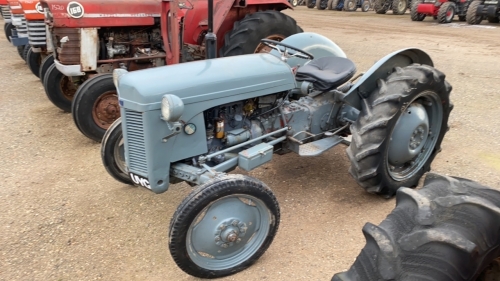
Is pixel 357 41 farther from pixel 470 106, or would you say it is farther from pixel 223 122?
pixel 223 122

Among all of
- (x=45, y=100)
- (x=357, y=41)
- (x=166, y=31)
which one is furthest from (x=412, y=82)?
(x=357, y=41)

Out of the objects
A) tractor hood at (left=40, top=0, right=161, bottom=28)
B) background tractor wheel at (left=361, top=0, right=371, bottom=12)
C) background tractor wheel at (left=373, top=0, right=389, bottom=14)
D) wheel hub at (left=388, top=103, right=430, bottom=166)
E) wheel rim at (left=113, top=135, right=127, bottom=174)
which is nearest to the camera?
wheel hub at (left=388, top=103, right=430, bottom=166)

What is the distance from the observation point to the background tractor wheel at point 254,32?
17.0 feet

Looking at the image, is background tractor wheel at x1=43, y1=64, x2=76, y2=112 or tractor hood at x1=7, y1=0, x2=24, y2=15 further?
tractor hood at x1=7, y1=0, x2=24, y2=15

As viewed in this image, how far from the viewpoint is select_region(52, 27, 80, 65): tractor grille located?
4871 millimetres

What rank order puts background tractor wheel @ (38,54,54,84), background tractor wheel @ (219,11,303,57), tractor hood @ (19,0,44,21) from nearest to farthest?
background tractor wheel @ (219,11,303,57) < tractor hood @ (19,0,44,21) < background tractor wheel @ (38,54,54,84)

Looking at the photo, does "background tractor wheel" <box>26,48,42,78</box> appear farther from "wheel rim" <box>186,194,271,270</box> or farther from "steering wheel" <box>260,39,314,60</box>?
"wheel rim" <box>186,194,271,270</box>

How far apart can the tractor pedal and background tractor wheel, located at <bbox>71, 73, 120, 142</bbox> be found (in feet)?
7.60

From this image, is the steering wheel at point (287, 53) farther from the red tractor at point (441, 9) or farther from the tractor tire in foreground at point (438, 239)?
the red tractor at point (441, 9)

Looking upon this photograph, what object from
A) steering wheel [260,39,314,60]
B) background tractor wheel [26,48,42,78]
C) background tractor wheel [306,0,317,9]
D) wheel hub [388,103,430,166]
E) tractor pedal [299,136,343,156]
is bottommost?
background tractor wheel [306,0,317,9]

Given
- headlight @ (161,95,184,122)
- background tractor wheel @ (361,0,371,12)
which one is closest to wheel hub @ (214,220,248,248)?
headlight @ (161,95,184,122)

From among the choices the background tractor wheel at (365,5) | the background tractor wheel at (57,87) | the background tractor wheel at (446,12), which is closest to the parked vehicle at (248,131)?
the background tractor wheel at (57,87)

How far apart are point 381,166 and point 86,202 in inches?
88.8

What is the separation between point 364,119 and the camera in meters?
2.99
